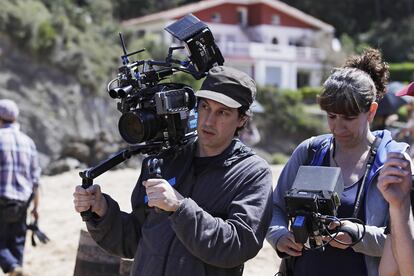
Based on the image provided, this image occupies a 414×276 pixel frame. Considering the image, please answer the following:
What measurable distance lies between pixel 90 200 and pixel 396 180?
4.48 ft

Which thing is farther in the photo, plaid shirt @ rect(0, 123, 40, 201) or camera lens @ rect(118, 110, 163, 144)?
plaid shirt @ rect(0, 123, 40, 201)

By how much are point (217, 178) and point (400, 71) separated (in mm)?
44879

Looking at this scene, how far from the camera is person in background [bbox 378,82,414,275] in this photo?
2.29 metres

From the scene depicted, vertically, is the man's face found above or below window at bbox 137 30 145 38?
above

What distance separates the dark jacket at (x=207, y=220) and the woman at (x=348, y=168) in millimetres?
283

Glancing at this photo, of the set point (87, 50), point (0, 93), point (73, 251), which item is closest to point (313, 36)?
point (87, 50)

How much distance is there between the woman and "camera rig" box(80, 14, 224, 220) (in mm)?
559

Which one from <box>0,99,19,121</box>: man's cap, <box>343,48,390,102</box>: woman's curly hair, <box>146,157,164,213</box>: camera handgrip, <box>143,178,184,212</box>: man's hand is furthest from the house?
<box>143,178,184,212</box>: man's hand

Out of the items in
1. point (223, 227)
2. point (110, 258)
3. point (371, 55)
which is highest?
point (371, 55)

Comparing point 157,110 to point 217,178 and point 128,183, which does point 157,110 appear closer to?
point 217,178

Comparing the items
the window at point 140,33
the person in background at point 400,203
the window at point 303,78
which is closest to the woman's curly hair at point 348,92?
the person in background at point 400,203

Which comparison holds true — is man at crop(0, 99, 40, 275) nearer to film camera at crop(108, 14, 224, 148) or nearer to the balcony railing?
film camera at crop(108, 14, 224, 148)

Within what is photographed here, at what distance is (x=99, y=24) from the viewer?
29.4m

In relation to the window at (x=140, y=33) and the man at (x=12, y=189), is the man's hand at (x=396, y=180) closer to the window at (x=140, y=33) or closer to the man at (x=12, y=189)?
the man at (x=12, y=189)
